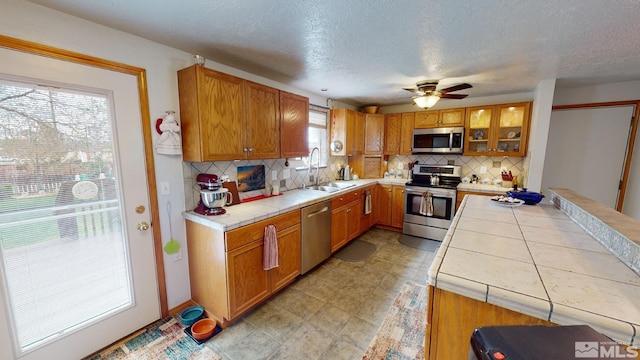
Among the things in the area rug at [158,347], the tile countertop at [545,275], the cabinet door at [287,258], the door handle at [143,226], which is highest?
the tile countertop at [545,275]

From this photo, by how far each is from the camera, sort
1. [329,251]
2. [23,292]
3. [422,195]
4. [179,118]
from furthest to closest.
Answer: [422,195]
[329,251]
[179,118]
[23,292]

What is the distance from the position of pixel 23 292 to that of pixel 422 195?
421cm

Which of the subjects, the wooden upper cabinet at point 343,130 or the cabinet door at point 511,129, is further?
the wooden upper cabinet at point 343,130

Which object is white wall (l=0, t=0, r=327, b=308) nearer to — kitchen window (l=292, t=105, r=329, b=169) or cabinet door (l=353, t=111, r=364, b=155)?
kitchen window (l=292, t=105, r=329, b=169)

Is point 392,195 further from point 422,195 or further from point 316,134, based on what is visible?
point 316,134

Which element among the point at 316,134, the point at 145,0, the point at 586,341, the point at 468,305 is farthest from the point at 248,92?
the point at 586,341

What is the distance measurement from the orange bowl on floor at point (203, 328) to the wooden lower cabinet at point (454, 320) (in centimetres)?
164

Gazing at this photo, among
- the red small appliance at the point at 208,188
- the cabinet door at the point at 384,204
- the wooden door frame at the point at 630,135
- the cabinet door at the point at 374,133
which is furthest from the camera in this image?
the cabinet door at the point at 374,133

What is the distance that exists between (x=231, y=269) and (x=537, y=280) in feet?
6.15

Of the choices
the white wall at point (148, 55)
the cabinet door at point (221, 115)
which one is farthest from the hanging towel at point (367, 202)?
the white wall at point (148, 55)

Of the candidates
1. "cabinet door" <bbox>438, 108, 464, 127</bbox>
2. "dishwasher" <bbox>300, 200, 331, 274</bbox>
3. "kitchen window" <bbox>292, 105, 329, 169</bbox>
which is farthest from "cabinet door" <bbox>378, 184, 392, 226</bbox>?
"dishwasher" <bbox>300, 200, 331, 274</bbox>

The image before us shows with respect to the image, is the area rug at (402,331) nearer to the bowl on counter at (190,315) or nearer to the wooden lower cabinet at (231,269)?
the wooden lower cabinet at (231,269)

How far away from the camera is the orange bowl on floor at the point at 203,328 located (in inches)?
73.2

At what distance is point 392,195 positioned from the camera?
423 cm
